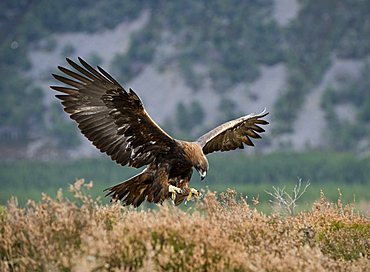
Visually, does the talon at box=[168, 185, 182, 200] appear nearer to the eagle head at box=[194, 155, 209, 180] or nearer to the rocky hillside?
the eagle head at box=[194, 155, 209, 180]

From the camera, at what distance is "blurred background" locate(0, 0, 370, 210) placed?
2217 inches

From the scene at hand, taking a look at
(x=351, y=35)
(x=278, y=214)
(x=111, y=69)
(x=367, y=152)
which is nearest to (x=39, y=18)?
(x=111, y=69)

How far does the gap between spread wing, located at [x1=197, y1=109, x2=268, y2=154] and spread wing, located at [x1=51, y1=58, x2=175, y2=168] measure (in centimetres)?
113

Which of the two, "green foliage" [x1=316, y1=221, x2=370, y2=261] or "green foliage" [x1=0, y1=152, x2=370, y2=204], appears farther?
"green foliage" [x1=0, y1=152, x2=370, y2=204]

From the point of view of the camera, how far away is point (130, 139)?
10.6 metres

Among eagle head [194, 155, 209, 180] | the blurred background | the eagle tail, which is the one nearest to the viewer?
eagle head [194, 155, 209, 180]

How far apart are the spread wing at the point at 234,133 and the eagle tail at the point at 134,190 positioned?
1.04m

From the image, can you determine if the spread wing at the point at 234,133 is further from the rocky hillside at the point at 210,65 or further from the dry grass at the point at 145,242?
the rocky hillside at the point at 210,65

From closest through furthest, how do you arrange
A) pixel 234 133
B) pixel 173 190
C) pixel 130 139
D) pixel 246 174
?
pixel 173 190
pixel 130 139
pixel 234 133
pixel 246 174

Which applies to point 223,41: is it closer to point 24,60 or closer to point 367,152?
point 24,60

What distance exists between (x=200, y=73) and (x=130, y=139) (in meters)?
56.1

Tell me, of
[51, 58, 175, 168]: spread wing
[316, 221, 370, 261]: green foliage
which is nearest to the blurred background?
[51, 58, 175, 168]: spread wing

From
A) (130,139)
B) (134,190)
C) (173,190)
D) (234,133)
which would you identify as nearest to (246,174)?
(234,133)

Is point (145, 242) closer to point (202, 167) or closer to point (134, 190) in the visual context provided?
point (202, 167)
